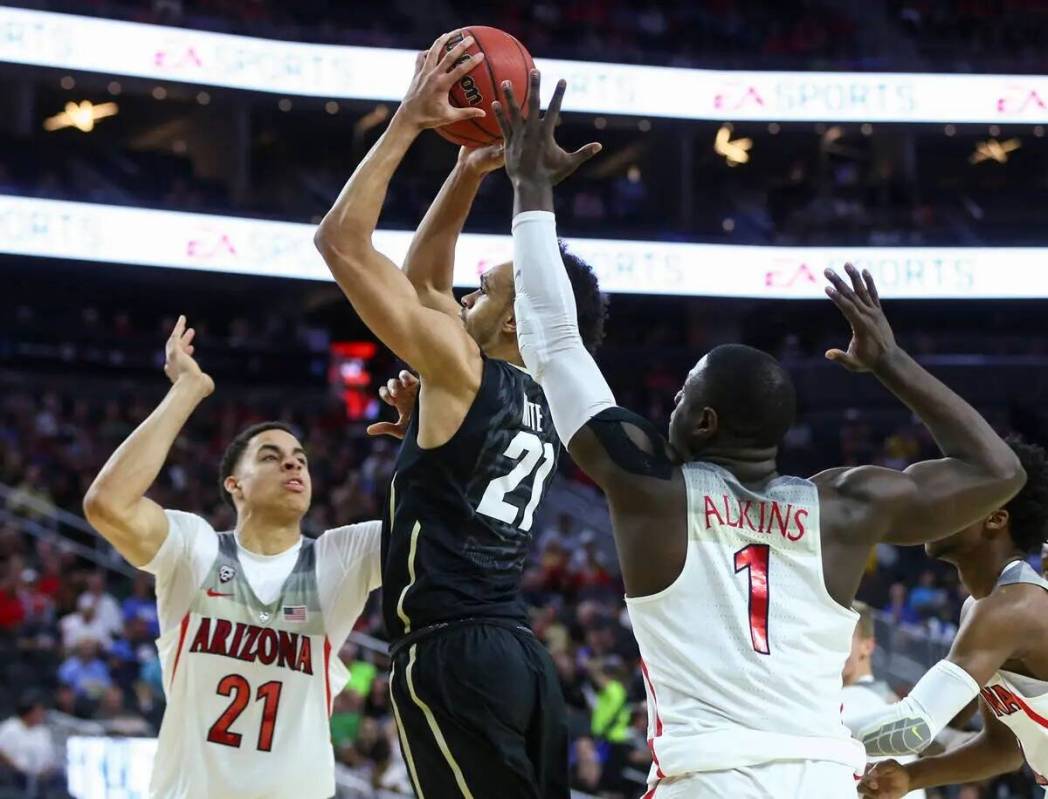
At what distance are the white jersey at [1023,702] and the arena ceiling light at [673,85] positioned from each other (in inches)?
671

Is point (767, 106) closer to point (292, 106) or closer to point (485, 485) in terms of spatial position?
point (292, 106)

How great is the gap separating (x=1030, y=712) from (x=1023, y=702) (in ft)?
0.13

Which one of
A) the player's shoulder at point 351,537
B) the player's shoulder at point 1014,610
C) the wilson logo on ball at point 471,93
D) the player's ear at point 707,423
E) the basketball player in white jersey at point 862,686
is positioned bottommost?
the basketball player in white jersey at point 862,686

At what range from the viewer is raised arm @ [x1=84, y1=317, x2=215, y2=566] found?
4828 millimetres

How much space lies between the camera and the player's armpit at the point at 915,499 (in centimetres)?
327

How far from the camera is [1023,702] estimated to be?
4406mm

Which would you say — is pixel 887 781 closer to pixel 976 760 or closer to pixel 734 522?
pixel 976 760

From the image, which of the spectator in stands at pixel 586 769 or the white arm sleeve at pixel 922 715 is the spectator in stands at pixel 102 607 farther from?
the white arm sleeve at pixel 922 715

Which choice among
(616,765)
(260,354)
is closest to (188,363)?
(616,765)

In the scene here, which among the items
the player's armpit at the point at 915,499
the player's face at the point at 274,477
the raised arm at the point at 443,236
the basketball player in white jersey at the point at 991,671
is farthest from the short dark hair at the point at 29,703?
the player's armpit at the point at 915,499

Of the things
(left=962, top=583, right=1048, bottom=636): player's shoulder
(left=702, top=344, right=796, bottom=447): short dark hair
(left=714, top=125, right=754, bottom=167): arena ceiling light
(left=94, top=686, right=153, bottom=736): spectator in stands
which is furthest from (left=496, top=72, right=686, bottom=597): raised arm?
(left=714, top=125, right=754, bottom=167): arena ceiling light

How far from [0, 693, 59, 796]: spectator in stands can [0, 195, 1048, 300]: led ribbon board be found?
10.8 m

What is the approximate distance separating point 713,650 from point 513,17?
22.9 m

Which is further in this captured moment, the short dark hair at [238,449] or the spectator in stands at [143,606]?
the spectator in stands at [143,606]
